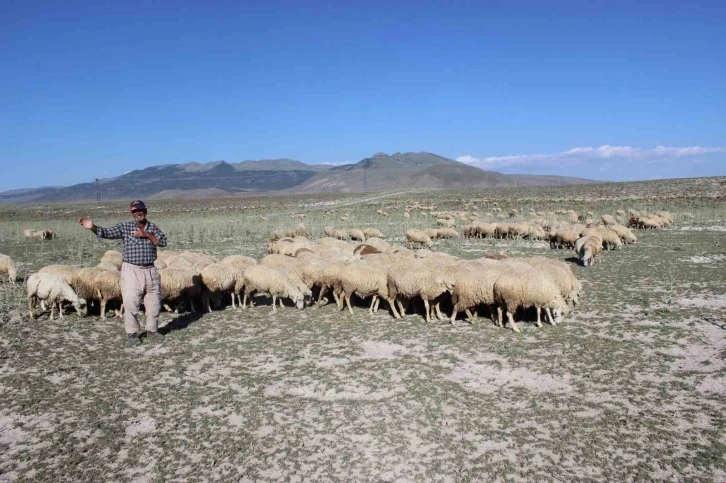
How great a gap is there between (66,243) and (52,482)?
25.5 metres

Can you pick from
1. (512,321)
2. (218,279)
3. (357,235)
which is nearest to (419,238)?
(357,235)

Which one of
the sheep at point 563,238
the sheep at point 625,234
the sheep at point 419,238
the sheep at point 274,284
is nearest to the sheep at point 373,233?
the sheep at point 419,238

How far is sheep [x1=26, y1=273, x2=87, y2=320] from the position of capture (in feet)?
34.2

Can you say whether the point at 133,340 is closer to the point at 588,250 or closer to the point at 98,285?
the point at 98,285

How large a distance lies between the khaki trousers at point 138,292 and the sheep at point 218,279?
2405 millimetres

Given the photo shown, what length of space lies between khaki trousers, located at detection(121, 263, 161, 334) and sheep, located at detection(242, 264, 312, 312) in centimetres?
305

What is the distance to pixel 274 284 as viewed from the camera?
11836 mm

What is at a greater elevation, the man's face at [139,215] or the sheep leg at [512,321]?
the man's face at [139,215]

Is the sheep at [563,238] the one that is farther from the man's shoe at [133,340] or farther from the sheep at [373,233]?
the man's shoe at [133,340]

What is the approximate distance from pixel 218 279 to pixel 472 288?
626 centimetres

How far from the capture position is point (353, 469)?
5.19m

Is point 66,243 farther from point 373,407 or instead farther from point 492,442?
point 492,442

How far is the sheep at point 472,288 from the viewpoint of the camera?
32.9ft

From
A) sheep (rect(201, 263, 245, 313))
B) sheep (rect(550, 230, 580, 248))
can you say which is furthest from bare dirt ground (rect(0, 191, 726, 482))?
sheep (rect(550, 230, 580, 248))
